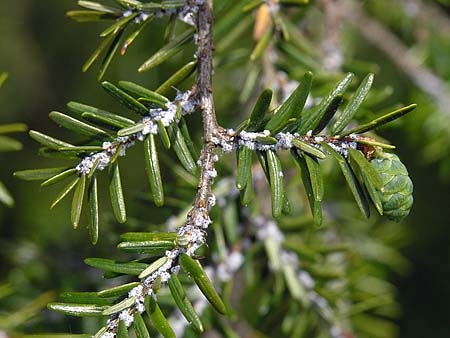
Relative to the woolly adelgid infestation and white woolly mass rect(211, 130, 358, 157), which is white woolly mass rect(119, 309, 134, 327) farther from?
white woolly mass rect(211, 130, 358, 157)

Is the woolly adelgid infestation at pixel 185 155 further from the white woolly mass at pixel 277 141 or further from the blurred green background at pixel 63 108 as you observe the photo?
the blurred green background at pixel 63 108

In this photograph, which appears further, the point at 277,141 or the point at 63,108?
the point at 63,108

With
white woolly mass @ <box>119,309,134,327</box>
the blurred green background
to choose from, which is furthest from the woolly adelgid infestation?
the blurred green background

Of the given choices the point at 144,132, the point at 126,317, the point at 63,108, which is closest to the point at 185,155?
the point at 144,132

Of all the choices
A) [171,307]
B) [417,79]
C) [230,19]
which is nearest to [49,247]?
[171,307]

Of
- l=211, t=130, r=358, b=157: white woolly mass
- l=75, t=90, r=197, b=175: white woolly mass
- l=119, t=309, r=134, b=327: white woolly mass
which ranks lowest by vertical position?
l=119, t=309, r=134, b=327: white woolly mass

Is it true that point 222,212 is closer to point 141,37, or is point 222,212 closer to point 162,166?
point 141,37

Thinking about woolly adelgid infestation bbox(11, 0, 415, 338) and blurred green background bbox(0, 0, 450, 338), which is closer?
woolly adelgid infestation bbox(11, 0, 415, 338)

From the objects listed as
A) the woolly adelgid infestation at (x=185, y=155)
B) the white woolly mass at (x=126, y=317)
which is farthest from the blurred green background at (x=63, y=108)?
the white woolly mass at (x=126, y=317)

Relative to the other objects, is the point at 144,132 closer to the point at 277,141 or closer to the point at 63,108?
the point at 277,141

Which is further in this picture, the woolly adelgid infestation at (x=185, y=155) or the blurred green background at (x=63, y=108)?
the blurred green background at (x=63, y=108)

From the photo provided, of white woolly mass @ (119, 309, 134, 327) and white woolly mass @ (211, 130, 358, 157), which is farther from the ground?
white woolly mass @ (211, 130, 358, 157)

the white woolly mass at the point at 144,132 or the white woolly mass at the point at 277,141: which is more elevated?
the white woolly mass at the point at 144,132
